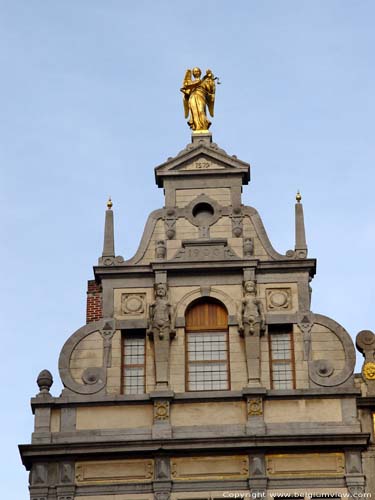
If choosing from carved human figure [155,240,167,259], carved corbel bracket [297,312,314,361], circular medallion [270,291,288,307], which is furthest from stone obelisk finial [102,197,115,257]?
carved corbel bracket [297,312,314,361]

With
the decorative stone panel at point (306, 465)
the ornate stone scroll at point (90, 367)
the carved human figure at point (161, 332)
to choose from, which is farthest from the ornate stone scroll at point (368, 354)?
the ornate stone scroll at point (90, 367)

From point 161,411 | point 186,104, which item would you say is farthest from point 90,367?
point 186,104

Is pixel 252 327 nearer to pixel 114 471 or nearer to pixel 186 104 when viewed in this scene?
pixel 114 471

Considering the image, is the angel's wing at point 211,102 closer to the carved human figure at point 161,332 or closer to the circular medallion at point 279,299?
the circular medallion at point 279,299

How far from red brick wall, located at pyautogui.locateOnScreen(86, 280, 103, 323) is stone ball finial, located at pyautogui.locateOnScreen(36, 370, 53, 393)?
11.4 ft

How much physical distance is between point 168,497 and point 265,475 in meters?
2.45

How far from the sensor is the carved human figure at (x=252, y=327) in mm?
36938

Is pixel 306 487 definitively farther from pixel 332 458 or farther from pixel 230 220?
pixel 230 220

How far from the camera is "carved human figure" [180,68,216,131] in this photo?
4188 centimetres

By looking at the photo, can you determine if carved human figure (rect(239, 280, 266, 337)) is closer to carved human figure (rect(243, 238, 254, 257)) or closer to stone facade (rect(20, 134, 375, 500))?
stone facade (rect(20, 134, 375, 500))

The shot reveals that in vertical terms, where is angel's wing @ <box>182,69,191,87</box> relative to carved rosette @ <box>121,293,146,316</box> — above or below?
above

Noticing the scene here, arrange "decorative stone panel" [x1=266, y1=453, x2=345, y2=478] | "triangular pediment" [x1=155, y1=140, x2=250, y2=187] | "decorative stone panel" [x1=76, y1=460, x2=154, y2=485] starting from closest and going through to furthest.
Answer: "decorative stone panel" [x1=266, y1=453, x2=345, y2=478], "decorative stone panel" [x1=76, y1=460, x2=154, y2=485], "triangular pediment" [x1=155, y1=140, x2=250, y2=187]

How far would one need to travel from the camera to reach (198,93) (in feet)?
138

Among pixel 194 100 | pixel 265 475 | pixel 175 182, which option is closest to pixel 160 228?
pixel 175 182
